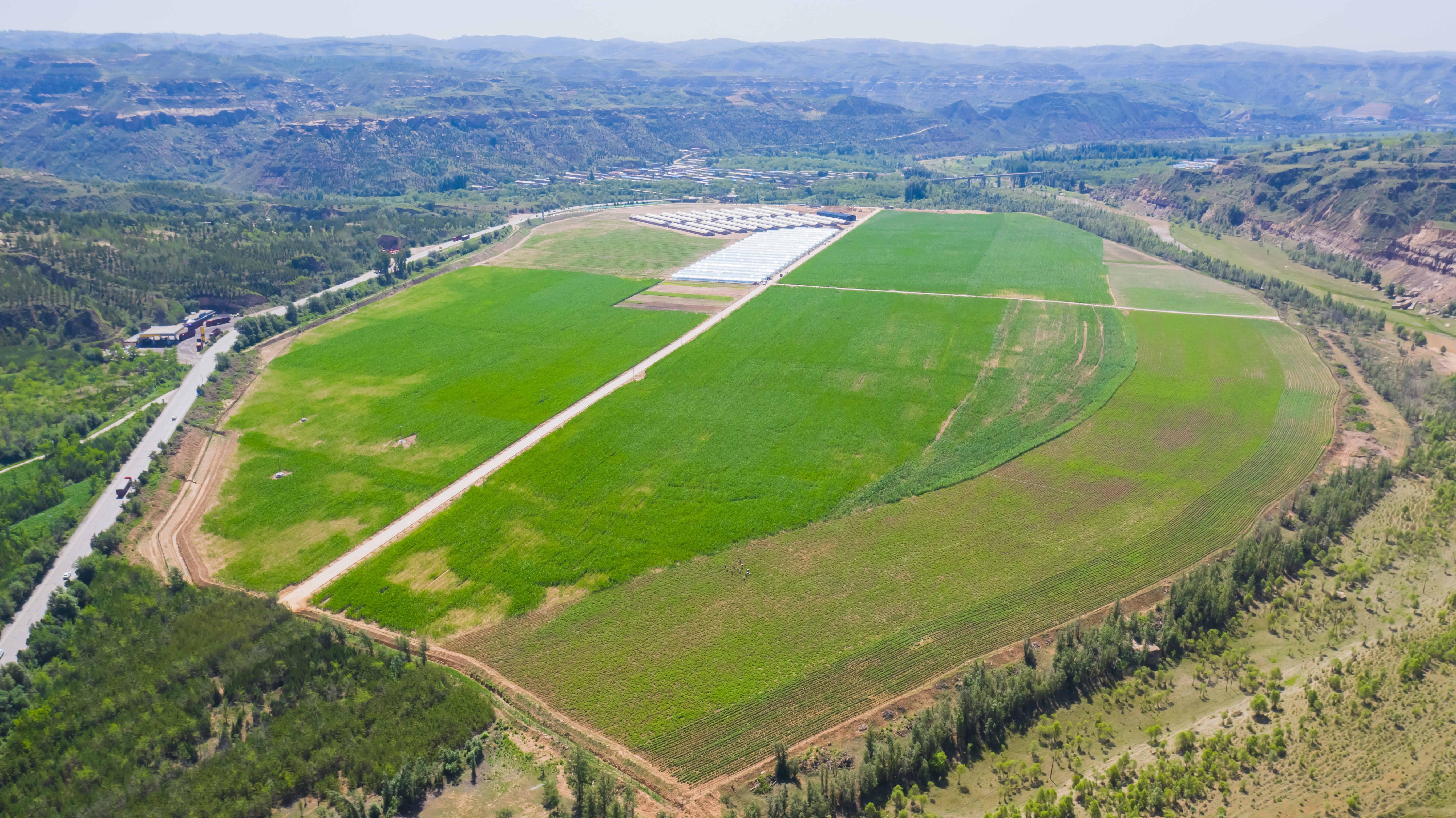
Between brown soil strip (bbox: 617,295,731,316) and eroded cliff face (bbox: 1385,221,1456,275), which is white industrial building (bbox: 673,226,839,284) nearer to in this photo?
brown soil strip (bbox: 617,295,731,316)

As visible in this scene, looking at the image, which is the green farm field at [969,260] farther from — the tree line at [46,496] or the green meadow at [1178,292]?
the tree line at [46,496]

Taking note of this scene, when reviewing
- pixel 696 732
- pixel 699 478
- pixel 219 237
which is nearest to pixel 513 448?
pixel 699 478

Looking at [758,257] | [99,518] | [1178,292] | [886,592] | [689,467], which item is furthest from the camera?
[758,257]

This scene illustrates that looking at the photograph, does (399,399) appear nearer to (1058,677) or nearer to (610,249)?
(1058,677)

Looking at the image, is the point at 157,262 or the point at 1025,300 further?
the point at 157,262

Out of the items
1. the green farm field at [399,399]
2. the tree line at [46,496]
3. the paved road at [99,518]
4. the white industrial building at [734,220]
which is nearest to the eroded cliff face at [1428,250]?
the white industrial building at [734,220]

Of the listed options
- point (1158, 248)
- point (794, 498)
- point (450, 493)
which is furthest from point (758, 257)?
point (450, 493)
